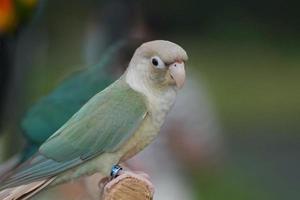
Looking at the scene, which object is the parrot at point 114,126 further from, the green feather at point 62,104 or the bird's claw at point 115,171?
the green feather at point 62,104

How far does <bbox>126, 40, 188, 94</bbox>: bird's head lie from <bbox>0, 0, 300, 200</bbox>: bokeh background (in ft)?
2.82

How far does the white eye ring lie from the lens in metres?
1.18

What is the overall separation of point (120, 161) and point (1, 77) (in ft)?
3.73

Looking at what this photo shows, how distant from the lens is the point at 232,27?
7746 millimetres

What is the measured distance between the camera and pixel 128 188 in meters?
1.17

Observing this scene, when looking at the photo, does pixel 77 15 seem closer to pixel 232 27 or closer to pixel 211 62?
pixel 211 62

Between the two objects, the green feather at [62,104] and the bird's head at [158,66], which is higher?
the bird's head at [158,66]

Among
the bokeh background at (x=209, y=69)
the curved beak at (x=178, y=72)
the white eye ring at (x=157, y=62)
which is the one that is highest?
the white eye ring at (x=157, y=62)

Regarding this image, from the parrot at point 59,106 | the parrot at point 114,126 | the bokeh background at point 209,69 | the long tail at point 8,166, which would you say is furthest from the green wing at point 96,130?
the bokeh background at point 209,69

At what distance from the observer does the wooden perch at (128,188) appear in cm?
117

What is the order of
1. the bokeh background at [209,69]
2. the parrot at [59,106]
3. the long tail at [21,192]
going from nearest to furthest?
the long tail at [21,192] < the parrot at [59,106] < the bokeh background at [209,69]

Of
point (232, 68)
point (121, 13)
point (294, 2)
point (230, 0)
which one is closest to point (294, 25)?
point (294, 2)

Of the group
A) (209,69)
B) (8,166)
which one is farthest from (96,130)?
(209,69)

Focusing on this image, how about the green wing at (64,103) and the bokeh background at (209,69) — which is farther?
the bokeh background at (209,69)
